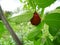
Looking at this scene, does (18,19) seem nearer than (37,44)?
Yes

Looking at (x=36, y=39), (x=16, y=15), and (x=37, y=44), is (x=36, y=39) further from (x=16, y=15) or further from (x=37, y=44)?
(x=16, y=15)

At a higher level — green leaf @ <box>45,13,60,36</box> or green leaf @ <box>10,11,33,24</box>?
Result: green leaf @ <box>10,11,33,24</box>

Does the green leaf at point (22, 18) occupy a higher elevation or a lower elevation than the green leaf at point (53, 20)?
higher

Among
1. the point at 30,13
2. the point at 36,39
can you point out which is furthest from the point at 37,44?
the point at 30,13

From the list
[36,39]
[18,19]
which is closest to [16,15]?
[18,19]

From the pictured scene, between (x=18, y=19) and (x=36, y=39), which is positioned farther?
(x=36, y=39)

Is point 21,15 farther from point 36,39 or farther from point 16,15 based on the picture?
point 36,39

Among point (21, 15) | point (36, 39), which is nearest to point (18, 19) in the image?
point (21, 15)
